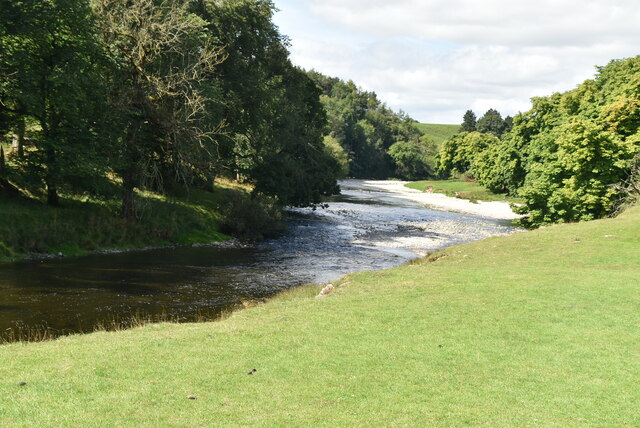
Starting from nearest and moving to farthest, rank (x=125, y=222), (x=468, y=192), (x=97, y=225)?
(x=97, y=225) → (x=125, y=222) → (x=468, y=192)

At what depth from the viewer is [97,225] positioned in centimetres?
3831

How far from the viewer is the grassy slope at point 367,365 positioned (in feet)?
34.5

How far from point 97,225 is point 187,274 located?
11.2 m

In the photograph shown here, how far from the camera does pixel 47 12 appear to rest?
34.0 m

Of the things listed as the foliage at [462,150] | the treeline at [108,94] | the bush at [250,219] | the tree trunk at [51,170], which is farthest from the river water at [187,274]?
the foliage at [462,150]

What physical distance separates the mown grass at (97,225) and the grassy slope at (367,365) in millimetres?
19755

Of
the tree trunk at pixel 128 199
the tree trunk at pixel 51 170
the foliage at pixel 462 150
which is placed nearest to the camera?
the tree trunk at pixel 51 170

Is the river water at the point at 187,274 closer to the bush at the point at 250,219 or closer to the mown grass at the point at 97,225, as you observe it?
the mown grass at the point at 97,225

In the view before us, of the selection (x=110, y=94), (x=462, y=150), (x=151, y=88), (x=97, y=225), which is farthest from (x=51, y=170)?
(x=462, y=150)

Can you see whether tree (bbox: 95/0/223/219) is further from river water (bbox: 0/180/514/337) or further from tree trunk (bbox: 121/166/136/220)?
river water (bbox: 0/180/514/337)

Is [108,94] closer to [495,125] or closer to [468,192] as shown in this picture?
[468,192]

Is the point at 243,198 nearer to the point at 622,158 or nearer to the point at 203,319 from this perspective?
the point at 203,319

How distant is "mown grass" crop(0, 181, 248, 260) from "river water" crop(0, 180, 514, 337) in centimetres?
190

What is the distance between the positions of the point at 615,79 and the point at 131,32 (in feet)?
199
